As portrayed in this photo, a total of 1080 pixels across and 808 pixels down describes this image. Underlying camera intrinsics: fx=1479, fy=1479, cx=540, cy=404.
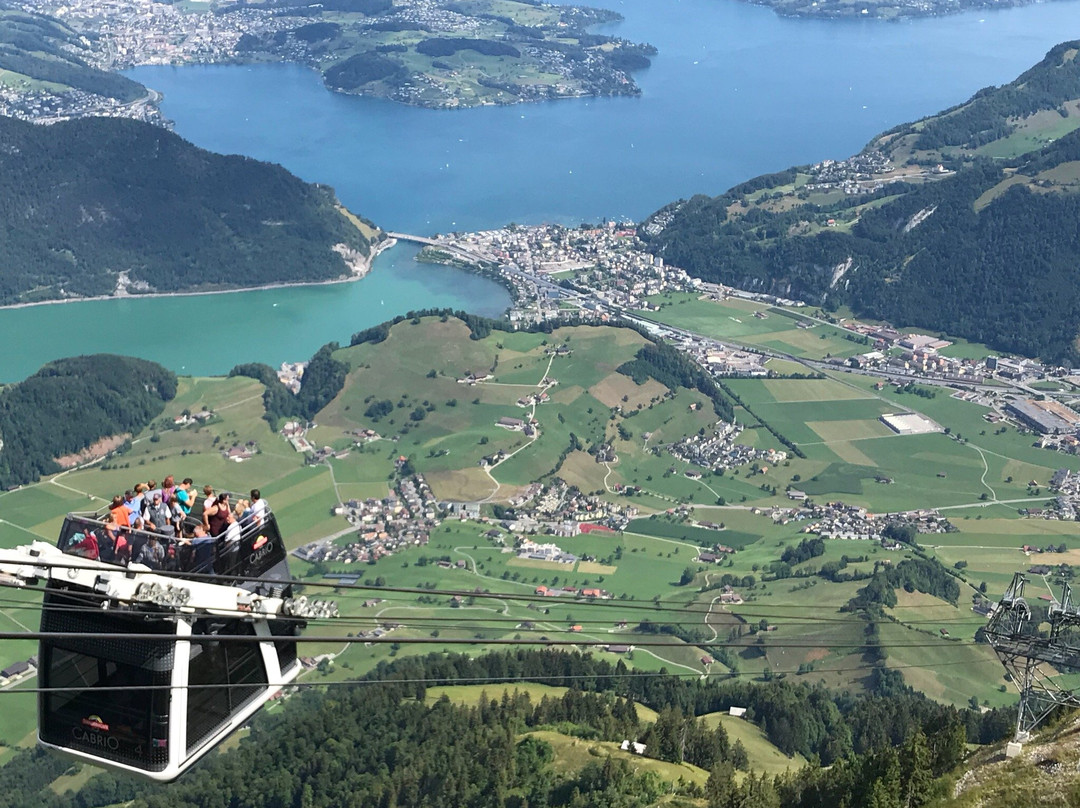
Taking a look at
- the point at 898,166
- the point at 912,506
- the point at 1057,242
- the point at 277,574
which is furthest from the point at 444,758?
the point at 898,166

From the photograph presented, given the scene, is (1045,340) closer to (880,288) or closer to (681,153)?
(880,288)

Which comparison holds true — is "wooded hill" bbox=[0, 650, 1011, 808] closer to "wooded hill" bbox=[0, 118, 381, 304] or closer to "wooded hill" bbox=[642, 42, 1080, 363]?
"wooded hill" bbox=[642, 42, 1080, 363]

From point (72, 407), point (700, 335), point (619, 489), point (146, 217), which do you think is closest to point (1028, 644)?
point (619, 489)

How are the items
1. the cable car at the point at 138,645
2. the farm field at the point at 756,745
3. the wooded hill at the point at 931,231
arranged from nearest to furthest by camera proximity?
the cable car at the point at 138,645
the farm field at the point at 756,745
the wooded hill at the point at 931,231

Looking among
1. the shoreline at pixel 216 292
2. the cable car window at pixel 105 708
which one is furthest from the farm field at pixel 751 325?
the cable car window at pixel 105 708

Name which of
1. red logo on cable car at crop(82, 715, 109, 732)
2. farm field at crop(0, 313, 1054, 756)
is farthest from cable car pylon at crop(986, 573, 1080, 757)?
farm field at crop(0, 313, 1054, 756)

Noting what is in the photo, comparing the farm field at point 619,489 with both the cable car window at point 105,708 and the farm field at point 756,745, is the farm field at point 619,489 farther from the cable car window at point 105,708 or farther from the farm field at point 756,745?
the cable car window at point 105,708
